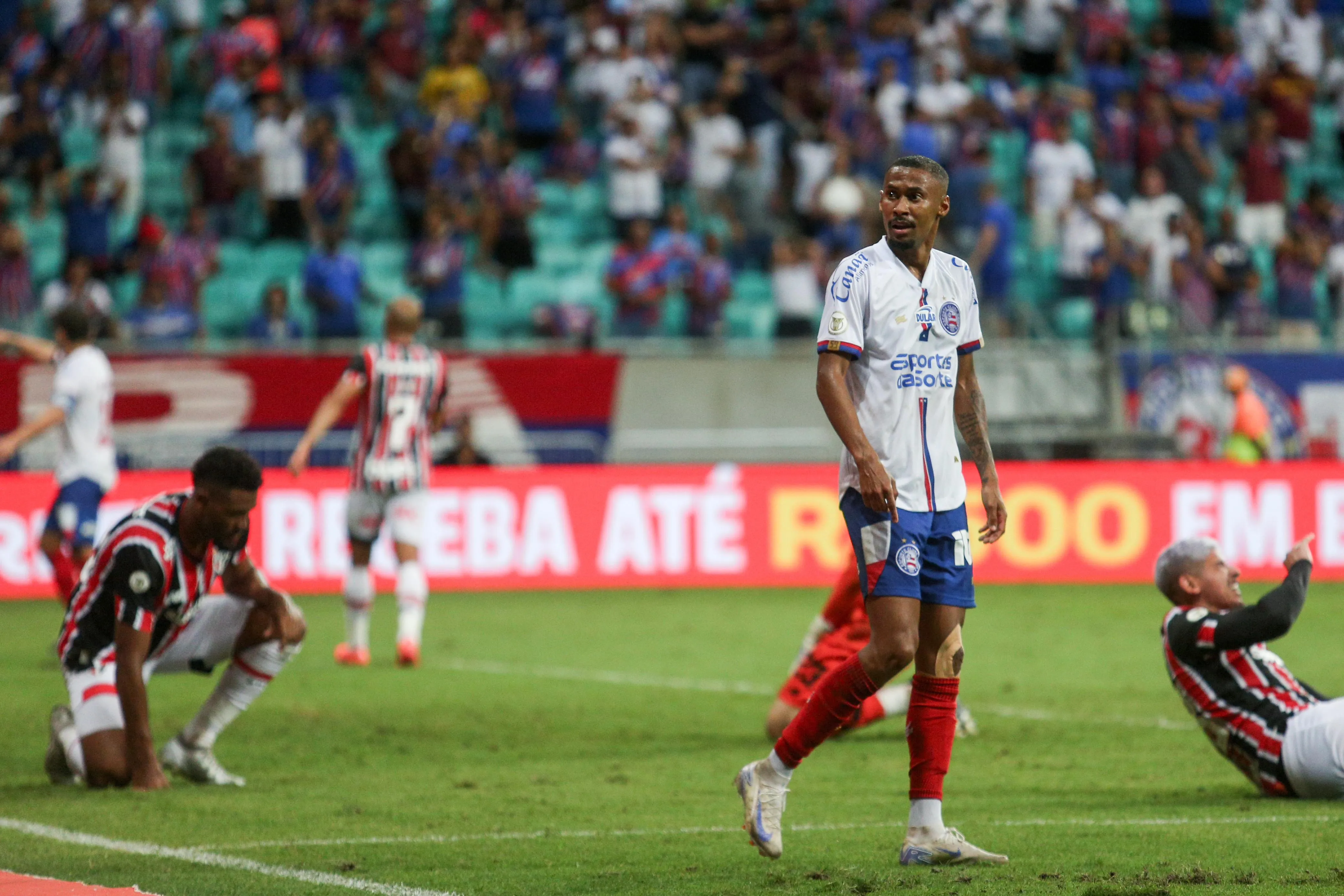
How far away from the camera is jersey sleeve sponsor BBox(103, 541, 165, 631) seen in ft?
24.3

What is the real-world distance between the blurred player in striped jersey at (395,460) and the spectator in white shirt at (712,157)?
980 centimetres

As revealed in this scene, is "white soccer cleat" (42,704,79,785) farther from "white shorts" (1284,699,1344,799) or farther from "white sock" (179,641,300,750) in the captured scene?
"white shorts" (1284,699,1344,799)

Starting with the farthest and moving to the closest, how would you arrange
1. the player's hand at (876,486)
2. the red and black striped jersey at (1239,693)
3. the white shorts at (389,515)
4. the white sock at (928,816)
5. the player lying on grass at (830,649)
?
the white shorts at (389,515), the player lying on grass at (830,649), the red and black striped jersey at (1239,693), the white sock at (928,816), the player's hand at (876,486)

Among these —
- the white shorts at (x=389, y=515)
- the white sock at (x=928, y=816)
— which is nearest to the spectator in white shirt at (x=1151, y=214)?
the white shorts at (x=389, y=515)

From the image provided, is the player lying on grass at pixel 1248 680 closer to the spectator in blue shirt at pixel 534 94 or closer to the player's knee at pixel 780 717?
the player's knee at pixel 780 717

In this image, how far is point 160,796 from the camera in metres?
7.51

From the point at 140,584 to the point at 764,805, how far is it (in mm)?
2899

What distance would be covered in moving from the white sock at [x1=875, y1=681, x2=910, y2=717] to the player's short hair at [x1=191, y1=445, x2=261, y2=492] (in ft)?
11.3

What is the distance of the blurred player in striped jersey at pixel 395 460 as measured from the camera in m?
12.3

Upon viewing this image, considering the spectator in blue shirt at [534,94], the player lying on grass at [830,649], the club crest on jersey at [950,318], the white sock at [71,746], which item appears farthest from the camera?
the spectator in blue shirt at [534,94]

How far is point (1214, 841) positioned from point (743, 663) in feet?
21.5

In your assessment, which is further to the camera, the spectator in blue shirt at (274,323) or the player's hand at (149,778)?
the spectator in blue shirt at (274,323)

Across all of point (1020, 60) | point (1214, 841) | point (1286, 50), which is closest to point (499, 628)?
point (1214, 841)

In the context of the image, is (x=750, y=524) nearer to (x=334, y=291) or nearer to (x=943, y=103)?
(x=334, y=291)
